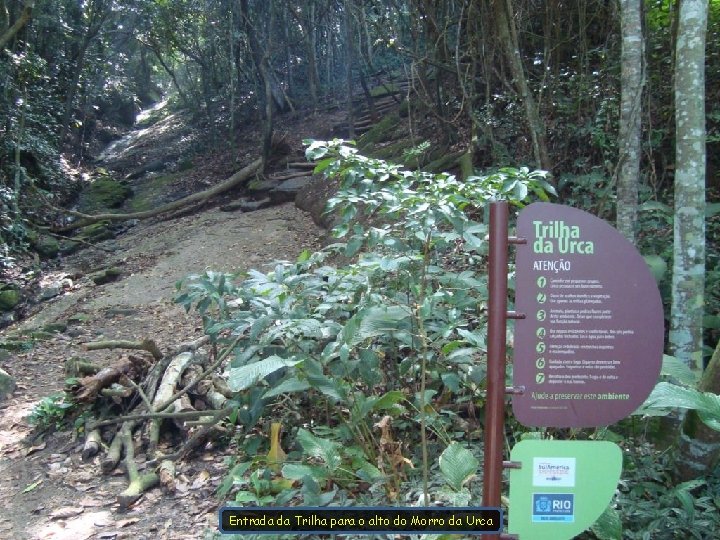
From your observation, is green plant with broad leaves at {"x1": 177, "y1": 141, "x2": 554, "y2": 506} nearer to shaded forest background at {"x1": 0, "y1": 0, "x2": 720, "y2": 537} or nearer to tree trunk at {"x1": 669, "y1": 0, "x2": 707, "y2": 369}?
shaded forest background at {"x1": 0, "y1": 0, "x2": 720, "y2": 537}

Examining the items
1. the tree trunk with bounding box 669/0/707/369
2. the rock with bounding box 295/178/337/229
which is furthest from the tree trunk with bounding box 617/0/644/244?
the rock with bounding box 295/178/337/229

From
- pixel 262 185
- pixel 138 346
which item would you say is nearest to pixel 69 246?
pixel 262 185

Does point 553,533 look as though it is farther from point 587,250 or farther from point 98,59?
point 98,59

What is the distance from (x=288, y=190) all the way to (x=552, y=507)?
444 inches

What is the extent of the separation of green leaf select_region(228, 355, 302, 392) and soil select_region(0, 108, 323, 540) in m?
1.05

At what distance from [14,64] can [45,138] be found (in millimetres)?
2392

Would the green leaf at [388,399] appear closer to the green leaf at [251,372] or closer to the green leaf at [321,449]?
the green leaf at [321,449]

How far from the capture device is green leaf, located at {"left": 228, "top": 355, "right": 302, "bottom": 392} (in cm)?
216

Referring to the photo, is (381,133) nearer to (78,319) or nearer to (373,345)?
(78,319)

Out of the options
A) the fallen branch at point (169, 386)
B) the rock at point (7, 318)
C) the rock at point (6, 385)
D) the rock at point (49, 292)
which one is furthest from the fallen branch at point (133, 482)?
the rock at point (49, 292)

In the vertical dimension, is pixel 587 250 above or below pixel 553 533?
above

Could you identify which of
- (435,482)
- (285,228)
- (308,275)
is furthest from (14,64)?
(435,482)

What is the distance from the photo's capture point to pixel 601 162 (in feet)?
19.6

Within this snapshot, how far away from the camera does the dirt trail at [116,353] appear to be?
10.8ft
